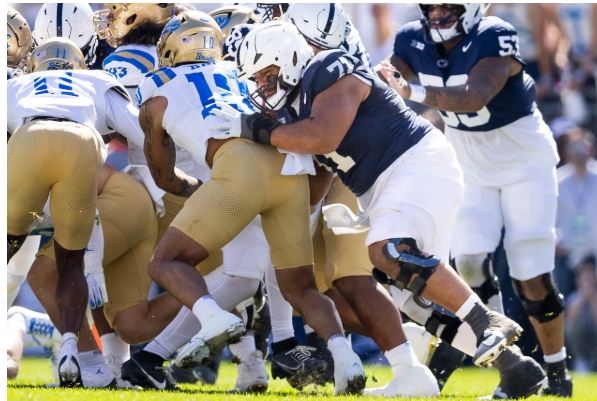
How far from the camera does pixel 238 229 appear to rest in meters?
4.38

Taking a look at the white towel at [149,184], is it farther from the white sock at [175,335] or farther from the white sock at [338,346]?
the white sock at [338,346]

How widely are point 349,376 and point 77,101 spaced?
1796 mm

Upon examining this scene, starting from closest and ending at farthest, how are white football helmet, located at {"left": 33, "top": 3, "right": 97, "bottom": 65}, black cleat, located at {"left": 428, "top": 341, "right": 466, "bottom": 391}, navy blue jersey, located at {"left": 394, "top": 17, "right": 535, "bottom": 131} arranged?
1. navy blue jersey, located at {"left": 394, "top": 17, "right": 535, "bottom": 131}
2. black cleat, located at {"left": 428, "top": 341, "right": 466, "bottom": 391}
3. white football helmet, located at {"left": 33, "top": 3, "right": 97, "bottom": 65}

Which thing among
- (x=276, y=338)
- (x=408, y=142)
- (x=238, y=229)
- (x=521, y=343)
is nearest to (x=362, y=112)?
(x=408, y=142)

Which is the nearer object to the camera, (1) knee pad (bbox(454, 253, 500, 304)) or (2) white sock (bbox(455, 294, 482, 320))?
(2) white sock (bbox(455, 294, 482, 320))

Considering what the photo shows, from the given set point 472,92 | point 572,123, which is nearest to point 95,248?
point 472,92

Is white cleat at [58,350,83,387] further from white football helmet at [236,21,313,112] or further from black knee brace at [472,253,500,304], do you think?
black knee brace at [472,253,500,304]

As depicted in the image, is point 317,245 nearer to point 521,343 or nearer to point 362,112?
point 362,112

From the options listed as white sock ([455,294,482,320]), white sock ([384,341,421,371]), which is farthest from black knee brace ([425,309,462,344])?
white sock ([455,294,482,320])

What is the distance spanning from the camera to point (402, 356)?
14.7 feet

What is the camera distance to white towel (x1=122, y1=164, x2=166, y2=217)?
5246mm

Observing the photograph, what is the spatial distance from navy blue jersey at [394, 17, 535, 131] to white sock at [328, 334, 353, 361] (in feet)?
6.00

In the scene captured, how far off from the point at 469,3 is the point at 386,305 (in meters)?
1.81

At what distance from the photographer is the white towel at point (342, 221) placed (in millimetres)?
4660
